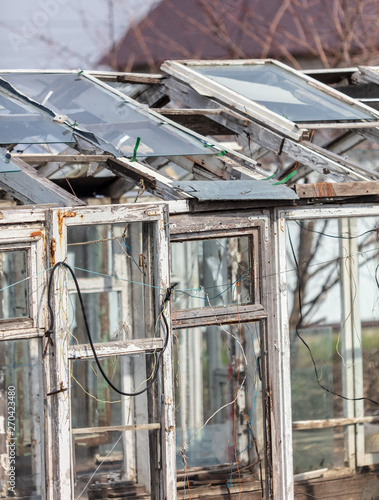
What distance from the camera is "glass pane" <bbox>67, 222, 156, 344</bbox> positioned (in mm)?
6004

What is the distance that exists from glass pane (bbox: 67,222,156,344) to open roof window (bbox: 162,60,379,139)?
48.2 inches

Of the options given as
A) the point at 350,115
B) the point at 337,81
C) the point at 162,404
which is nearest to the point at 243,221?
the point at 162,404

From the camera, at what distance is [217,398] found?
7621mm

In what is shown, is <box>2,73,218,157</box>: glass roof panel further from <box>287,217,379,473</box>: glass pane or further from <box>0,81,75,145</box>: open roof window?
<box>287,217,379,473</box>: glass pane

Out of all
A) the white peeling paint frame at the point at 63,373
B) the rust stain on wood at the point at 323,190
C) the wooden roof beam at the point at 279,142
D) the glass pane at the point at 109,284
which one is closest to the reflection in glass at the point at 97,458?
the glass pane at the point at 109,284

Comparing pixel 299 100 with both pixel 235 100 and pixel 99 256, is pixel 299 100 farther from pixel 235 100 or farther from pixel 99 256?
pixel 99 256

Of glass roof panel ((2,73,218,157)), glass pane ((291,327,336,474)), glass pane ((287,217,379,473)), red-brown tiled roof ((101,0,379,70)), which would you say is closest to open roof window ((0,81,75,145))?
glass roof panel ((2,73,218,157))

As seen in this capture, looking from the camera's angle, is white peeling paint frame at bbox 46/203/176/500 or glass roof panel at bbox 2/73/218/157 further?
glass roof panel at bbox 2/73/218/157

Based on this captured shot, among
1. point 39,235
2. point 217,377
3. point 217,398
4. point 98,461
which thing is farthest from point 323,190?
point 217,398

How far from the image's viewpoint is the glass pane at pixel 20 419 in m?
6.06

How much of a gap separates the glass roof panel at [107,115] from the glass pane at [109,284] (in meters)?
1.20

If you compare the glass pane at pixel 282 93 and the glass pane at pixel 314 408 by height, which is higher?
the glass pane at pixel 282 93

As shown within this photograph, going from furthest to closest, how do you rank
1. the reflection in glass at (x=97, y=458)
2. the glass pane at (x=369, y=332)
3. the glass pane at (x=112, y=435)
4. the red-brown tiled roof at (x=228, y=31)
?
the red-brown tiled roof at (x=228, y=31), the glass pane at (x=369, y=332), the reflection in glass at (x=97, y=458), the glass pane at (x=112, y=435)

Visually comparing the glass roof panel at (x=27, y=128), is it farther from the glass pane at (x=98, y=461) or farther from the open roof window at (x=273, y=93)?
the glass pane at (x=98, y=461)
